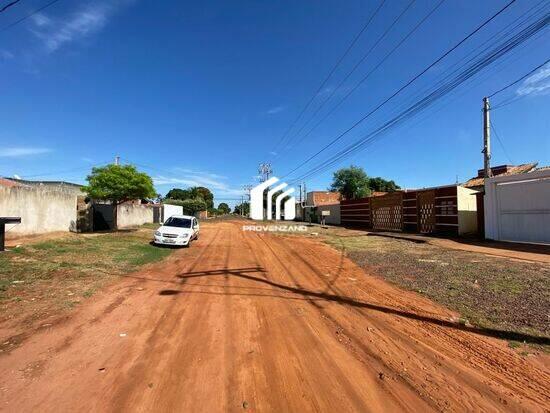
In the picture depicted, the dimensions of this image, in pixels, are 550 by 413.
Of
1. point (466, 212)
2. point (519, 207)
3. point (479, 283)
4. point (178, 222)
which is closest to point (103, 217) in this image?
point (178, 222)

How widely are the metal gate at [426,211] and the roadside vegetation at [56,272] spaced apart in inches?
704

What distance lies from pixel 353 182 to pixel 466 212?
3399cm

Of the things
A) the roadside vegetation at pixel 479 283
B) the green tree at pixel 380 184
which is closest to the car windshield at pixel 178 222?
the roadside vegetation at pixel 479 283

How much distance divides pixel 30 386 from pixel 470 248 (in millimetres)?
16702

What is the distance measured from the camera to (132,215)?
32.1 meters

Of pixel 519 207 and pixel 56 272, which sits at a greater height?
pixel 519 207

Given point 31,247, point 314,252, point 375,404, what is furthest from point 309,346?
point 31,247

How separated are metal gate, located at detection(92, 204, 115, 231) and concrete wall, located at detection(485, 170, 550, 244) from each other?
2360cm

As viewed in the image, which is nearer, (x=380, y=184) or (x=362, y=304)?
(x=362, y=304)

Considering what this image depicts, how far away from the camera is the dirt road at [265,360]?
3449 millimetres

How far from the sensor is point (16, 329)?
5.31 meters

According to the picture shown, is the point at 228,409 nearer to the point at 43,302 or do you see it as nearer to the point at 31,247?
the point at 43,302

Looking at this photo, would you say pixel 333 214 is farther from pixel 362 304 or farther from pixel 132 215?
pixel 362 304

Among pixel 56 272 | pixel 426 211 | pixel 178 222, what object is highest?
pixel 426 211
